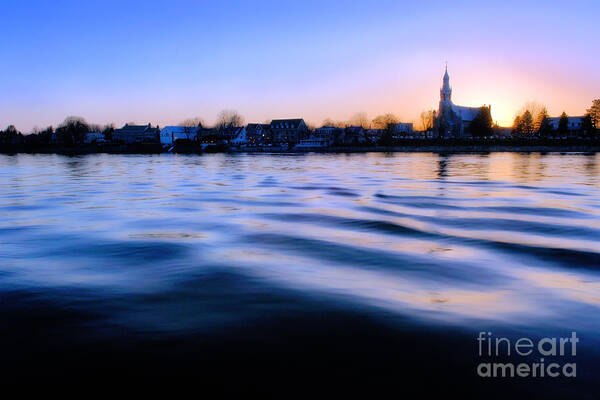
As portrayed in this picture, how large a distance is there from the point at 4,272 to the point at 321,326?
15.5ft

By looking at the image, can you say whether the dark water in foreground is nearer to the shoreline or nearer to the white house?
the shoreline

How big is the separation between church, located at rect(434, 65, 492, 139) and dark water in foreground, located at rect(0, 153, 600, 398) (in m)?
142

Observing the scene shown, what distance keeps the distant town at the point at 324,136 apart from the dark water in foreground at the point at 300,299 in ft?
353

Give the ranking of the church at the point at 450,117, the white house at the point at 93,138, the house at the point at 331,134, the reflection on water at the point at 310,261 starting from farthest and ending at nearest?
the white house at the point at 93,138, the house at the point at 331,134, the church at the point at 450,117, the reflection on water at the point at 310,261

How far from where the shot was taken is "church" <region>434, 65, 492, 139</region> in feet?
475

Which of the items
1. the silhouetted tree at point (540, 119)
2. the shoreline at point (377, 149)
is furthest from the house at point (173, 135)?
the silhouetted tree at point (540, 119)

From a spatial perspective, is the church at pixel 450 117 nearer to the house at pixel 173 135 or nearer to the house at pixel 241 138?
the house at pixel 241 138

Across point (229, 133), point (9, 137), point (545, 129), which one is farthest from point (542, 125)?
point (9, 137)

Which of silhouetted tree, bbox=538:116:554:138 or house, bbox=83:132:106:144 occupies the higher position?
house, bbox=83:132:106:144

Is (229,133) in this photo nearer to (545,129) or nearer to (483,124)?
(483,124)

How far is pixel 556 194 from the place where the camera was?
1561 cm

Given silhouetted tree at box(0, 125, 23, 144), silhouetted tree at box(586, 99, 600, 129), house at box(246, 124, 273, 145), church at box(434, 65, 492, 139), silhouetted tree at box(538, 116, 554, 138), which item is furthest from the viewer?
silhouetted tree at box(0, 125, 23, 144)

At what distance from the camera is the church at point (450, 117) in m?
145

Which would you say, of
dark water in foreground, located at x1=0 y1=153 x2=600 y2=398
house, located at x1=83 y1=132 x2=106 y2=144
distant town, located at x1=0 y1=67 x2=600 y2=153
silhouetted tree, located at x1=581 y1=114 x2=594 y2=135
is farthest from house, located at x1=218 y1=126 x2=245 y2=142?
dark water in foreground, located at x1=0 y1=153 x2=600 y2=398
